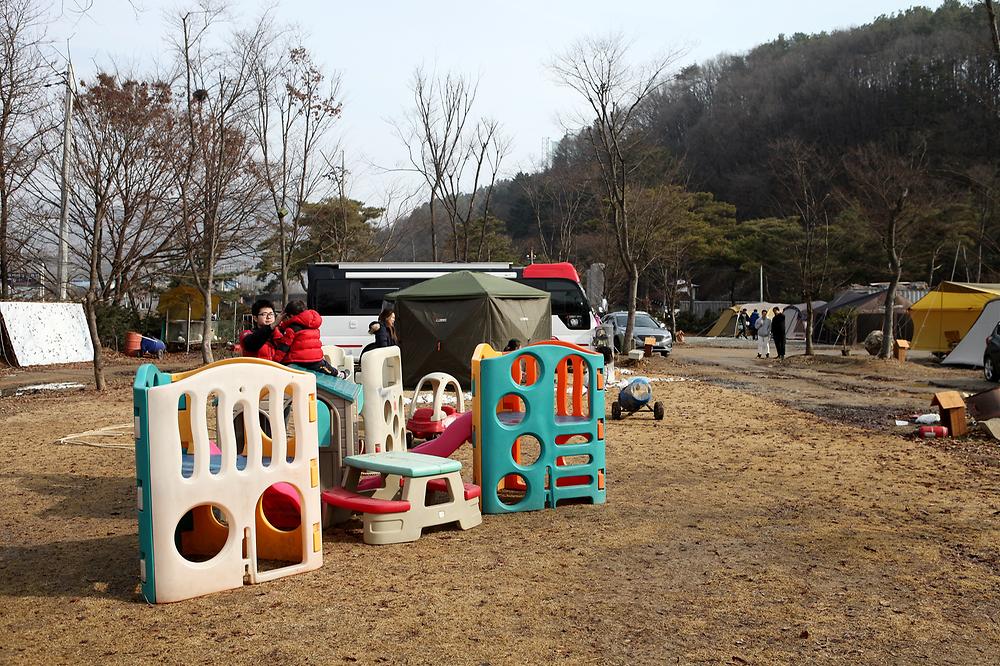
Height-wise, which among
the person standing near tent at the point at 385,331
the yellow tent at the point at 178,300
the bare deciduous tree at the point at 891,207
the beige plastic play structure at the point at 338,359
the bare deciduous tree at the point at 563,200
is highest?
the bare deciduous tree at the point at 563,200

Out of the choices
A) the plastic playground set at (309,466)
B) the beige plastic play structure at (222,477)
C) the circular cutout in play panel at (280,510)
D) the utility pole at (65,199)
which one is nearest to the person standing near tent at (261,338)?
the plastic playground set at (309,466)

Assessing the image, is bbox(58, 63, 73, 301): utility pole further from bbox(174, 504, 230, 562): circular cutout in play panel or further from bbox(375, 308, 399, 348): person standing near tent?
bbox(174, 504, 230, 562): circular cutout in play panel

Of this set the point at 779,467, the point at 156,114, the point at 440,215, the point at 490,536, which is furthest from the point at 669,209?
the point at 490,536

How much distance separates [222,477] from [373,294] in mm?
16449

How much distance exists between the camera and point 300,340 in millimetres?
7312

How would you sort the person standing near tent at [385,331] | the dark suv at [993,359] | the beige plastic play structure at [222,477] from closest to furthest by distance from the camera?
1. the beige plastic play structure at [222,477]
2. the person standing near tent at [385,331]
3. the dark suv at [993,359]

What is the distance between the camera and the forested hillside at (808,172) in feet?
135

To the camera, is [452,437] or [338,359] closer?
[452,437]

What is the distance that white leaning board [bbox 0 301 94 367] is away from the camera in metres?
23.4

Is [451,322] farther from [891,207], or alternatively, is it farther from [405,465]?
[891,207]

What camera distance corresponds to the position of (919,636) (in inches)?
155

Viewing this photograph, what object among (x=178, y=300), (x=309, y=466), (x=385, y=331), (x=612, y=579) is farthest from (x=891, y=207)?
(x=178, y=300)

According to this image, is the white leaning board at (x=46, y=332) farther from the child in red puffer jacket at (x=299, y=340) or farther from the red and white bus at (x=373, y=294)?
the child in red puffer jacket at (x=299, y=340)

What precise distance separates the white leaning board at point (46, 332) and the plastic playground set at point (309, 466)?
18.8 meters
